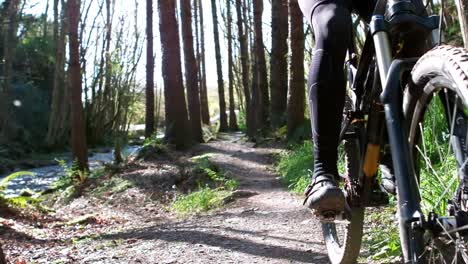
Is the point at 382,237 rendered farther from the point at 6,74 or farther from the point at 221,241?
the point at 6,74

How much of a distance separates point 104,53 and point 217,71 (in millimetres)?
6714

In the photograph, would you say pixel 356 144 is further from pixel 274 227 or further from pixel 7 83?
pixel 7 83

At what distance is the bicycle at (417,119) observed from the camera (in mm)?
1664

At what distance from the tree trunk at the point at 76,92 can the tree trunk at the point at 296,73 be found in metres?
5.53

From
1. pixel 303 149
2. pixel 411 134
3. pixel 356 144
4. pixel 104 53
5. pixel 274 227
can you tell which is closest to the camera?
pixel 411 134

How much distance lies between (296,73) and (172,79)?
10.9 feet

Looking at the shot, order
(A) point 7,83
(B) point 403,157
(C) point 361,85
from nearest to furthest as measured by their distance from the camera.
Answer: (B) point 403,157 → (C) point 361,85 → (A) point 7,83

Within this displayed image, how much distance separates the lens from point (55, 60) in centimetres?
2786

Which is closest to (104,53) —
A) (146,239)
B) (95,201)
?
(95,201)

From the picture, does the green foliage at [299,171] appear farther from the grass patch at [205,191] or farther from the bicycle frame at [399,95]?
the bicycle frame at [399,95]

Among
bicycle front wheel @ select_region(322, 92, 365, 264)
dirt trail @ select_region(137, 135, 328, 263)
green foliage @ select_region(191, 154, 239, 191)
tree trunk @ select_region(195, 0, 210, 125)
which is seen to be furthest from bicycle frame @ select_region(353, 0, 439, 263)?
tree trunk @ select_region(195, 0, 210, 125)

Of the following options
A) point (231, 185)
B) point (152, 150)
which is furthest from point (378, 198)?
point (152, 150)

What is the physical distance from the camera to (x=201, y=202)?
7738 mm

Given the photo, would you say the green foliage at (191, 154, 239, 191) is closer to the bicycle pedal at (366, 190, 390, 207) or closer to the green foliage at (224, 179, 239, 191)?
the green foliage at (224, 179, 239, 191)
